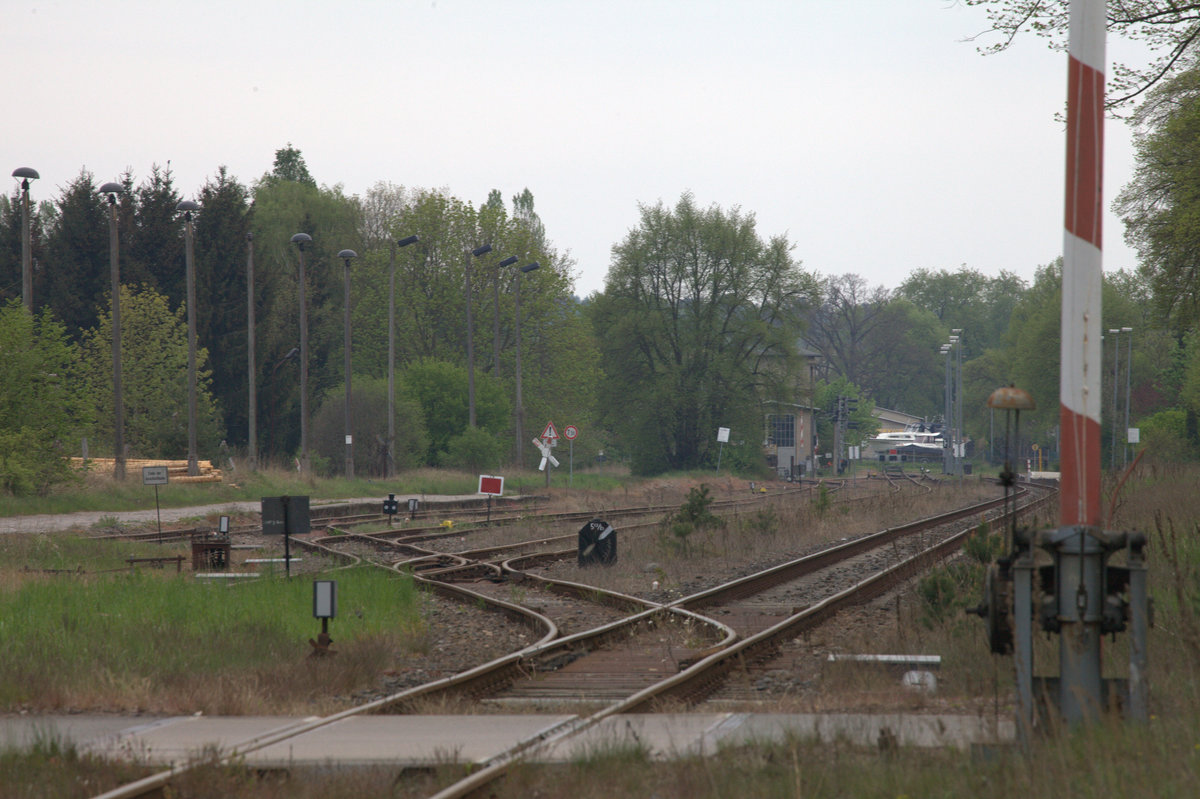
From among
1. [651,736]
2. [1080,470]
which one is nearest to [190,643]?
[651,736]

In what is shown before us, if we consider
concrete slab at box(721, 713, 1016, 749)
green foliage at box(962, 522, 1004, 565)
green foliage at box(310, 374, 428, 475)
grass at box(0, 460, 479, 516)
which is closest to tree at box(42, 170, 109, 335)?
green foliage at box(310, 374, 428, 475)

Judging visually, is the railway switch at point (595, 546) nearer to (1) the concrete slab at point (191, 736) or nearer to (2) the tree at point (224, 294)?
(1) the concrete slab at point (191, 736)

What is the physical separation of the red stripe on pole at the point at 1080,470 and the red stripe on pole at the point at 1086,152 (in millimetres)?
993

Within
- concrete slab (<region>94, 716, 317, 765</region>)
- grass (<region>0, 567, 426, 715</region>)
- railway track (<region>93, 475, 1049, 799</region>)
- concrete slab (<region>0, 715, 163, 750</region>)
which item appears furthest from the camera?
grass (<region>0, 567, 426, 715</region>)

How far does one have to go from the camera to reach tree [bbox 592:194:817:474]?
6700 cm

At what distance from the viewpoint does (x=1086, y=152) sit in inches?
249

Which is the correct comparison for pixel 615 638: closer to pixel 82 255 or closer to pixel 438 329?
pixel 82 255

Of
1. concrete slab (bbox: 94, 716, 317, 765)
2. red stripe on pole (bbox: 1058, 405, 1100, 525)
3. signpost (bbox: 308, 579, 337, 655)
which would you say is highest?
red stripe on pole (bbox: 1058, 405, 1100, 525)

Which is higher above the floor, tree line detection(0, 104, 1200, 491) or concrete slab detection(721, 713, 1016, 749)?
tree line detection(0, 104, 1200, 491)

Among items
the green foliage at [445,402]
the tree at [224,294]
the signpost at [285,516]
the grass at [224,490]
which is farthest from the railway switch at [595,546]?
the tree at [224,294]

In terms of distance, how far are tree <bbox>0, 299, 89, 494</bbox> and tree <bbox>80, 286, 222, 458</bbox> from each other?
16015mm

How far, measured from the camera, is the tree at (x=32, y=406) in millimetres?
31359

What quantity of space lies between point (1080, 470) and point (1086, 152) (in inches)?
66.4

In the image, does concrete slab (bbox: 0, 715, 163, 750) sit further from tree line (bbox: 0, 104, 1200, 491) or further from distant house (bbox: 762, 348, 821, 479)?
distant house (bbox: 762, 348, 821, 479)
